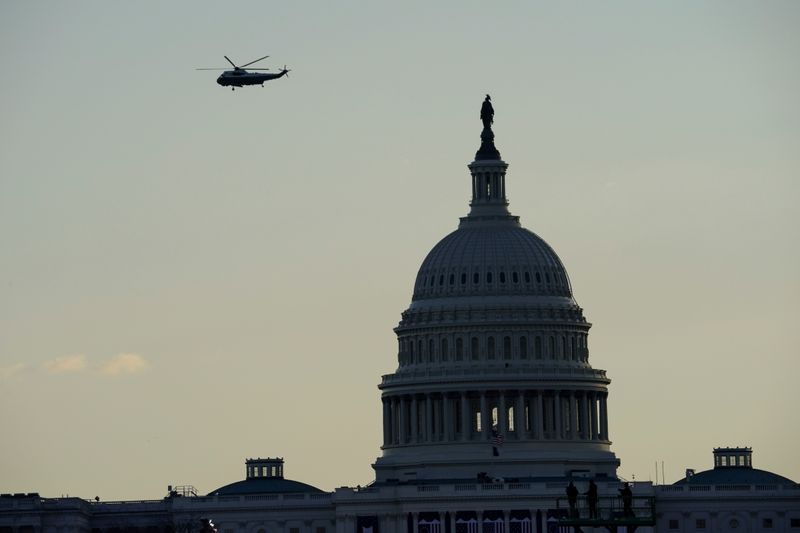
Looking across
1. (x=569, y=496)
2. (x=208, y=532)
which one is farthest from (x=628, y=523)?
(x=208, y=532)

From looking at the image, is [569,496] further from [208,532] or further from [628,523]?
[208,532]
